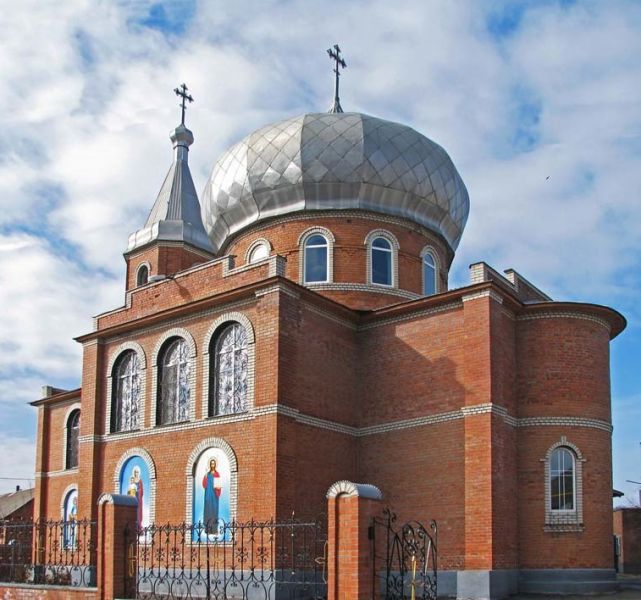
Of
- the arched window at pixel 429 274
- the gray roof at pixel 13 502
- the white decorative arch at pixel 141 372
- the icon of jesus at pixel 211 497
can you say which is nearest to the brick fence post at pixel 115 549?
the icon of jesus at pixel 211 497

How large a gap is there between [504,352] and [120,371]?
27.2ft

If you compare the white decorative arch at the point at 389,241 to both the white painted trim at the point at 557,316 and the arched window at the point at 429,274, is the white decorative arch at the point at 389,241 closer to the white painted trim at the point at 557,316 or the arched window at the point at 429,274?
the arched window at the point at 429,274

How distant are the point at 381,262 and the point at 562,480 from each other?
6.24 metres

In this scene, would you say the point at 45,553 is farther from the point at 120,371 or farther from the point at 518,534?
the point at 518,534

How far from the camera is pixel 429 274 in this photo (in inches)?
817

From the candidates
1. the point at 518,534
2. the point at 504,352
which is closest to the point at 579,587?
the point at 518,534

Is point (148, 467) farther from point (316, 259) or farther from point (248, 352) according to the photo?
point (316, 259)

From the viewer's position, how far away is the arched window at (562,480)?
16.3m

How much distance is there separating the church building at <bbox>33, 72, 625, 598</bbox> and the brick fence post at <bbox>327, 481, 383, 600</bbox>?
17.0ft

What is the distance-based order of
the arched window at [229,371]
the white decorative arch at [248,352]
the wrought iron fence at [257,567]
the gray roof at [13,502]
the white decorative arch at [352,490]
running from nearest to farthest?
the white decorative arch at [352,490], the wrought iron fence at [257,567], the white decorative arch at [248,352], the arched window at [229,371], the gray roof at [13,502]

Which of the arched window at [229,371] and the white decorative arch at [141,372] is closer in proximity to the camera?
the arched window at [229,371]

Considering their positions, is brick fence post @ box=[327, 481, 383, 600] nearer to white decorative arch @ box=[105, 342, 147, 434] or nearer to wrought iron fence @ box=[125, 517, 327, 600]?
wrought iron fence @ box=[125, 517, 327, 600]

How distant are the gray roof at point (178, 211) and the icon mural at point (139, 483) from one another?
30.5ft

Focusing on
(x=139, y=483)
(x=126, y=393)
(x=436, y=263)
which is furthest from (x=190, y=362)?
(x=436, y=263)
